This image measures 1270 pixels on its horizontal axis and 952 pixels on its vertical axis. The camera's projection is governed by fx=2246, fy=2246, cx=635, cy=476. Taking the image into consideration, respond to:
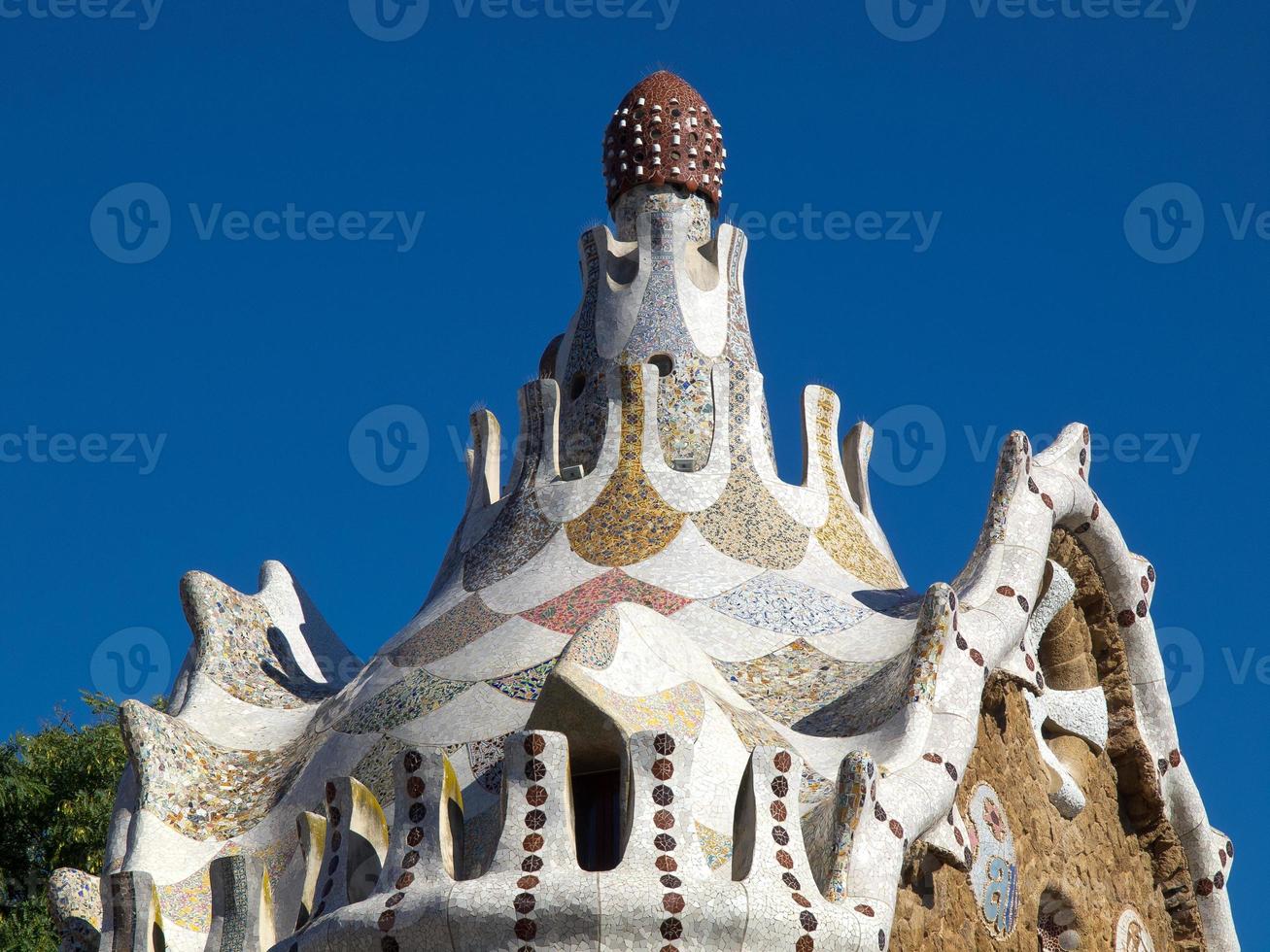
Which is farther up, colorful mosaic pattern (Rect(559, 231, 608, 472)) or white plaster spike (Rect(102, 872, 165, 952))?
colorful mosaic pattern (Rect(559, 231, 608, 472))

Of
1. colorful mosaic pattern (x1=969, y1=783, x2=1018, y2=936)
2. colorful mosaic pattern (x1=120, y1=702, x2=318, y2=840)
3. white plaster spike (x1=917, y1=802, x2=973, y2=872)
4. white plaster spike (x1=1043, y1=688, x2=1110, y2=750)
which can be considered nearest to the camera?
white plaster spike (x1=917, y1=802, x2=973, y2=872)

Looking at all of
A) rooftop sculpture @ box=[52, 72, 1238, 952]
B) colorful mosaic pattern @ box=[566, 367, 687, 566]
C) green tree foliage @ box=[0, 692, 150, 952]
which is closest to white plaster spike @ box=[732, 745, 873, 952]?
rooftop sculpture @ box=[52, 72, 1238, 952]

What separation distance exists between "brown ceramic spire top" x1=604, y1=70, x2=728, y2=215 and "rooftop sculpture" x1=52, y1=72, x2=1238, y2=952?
0.02 meters

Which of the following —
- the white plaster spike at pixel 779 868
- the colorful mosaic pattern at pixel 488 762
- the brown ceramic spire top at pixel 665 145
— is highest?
the brown ceramic spire top at pixel 665 145

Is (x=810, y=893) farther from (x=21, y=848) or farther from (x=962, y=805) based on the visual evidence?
(x=21, y=848)

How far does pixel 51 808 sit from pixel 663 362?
24.3ft

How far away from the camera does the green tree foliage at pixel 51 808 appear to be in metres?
15.8

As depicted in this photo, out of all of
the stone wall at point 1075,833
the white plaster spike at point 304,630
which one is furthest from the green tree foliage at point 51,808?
the stone wall at point 1075,833

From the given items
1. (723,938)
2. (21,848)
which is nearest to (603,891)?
(723,938)

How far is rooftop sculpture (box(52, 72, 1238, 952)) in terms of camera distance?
7.38 meters

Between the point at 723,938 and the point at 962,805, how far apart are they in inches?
71.2

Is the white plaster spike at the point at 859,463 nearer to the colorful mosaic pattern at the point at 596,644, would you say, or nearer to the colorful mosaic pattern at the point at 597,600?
the colorful mosaic pattern at the point at 597,600

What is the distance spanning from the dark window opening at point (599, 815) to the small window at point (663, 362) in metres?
3.16

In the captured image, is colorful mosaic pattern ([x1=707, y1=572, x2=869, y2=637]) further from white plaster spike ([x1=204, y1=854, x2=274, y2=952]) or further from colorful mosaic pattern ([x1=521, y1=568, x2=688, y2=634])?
white plaster spike ([x1=204, y1=854, x2=274, y2=952])
